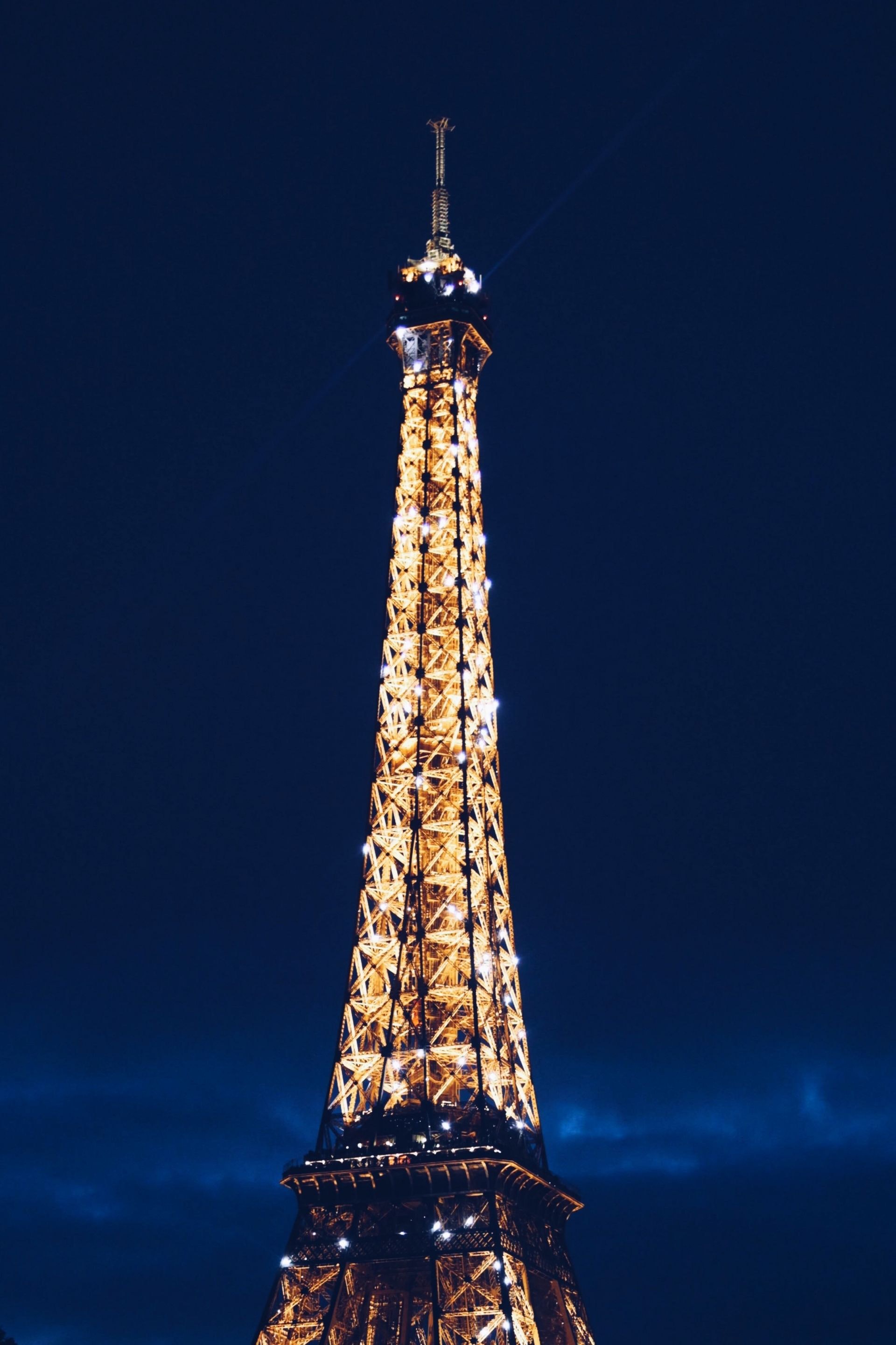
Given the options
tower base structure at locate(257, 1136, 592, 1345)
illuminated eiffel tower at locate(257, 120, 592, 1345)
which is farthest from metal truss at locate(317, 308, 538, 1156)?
tower base structure at locate(257, 1136, 592, 1345)

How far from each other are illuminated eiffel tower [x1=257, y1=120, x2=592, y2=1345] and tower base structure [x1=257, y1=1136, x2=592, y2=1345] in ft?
0.23

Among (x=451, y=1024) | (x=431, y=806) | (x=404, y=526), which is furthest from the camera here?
(x=404, y=526)

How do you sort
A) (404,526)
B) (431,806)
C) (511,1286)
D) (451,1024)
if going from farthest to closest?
(404,526), (431,806), (451,1024), (511,1286)

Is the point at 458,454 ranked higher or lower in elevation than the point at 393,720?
higher

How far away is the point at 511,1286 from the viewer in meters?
59.3

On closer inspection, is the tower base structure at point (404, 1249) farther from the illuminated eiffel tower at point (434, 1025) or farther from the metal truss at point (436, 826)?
the metal truss at point (436, 826)

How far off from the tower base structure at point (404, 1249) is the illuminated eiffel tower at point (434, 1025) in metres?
0.07

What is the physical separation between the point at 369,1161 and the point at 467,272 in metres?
42.1

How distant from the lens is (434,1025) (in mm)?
66312

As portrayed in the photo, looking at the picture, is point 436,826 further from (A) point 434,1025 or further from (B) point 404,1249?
(B) point 404,1249

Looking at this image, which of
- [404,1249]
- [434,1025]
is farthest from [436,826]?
[404,1249]

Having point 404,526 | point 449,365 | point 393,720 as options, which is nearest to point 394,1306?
point 393,720

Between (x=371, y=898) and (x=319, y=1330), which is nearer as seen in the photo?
(x=319, y=1330)

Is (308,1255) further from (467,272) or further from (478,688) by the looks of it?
(467,272)
